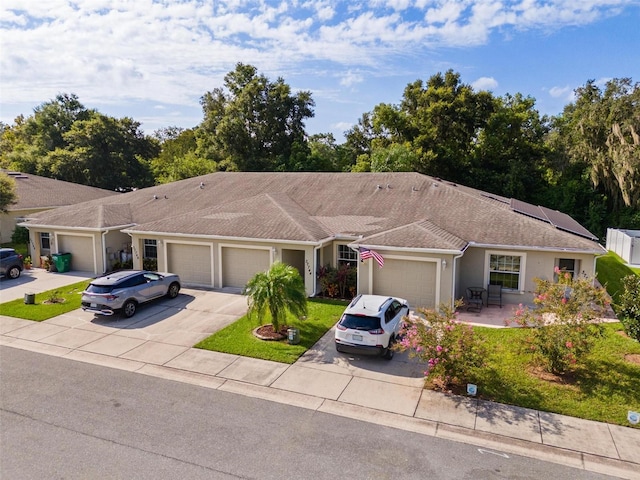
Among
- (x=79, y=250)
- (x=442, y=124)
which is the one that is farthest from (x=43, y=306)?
(x=442, y=124)

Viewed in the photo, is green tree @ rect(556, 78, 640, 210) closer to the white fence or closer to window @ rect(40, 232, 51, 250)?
the white fence

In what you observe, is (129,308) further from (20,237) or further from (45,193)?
(45,193)

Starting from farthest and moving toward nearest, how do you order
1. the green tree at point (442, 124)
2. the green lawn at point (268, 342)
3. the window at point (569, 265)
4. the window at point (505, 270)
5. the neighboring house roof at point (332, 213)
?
the green tree at point (442, 124) → the neighboring house roof at point (332, 213) → the window at point (505, 270) → the window at point (569, 265) → the green lawn at point (268, 342)

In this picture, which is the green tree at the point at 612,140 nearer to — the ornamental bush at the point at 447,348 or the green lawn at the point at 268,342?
the green lawn at the point at 268,342

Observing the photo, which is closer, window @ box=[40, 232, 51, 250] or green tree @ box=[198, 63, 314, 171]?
window @ box=[40, 232, 51, 250]

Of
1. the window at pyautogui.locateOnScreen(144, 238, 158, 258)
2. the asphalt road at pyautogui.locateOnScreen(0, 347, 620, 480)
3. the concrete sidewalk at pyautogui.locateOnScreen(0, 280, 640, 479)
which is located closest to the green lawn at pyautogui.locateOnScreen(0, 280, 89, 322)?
the concrete sidewalk at pyautogui.locateOnScreen(0, 280, 640, 479)

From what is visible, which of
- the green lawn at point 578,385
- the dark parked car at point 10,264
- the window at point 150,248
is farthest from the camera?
the window at point 150,248

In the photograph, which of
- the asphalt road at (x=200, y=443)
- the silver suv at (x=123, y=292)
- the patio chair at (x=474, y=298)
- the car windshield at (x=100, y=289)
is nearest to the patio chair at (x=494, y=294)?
the patio chair at (x=474, y=298)
